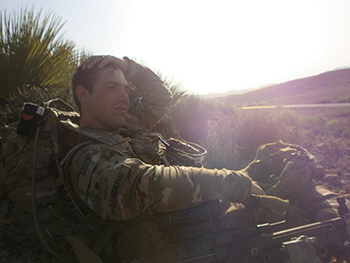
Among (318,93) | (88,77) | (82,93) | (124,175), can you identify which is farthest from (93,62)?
(318,93)

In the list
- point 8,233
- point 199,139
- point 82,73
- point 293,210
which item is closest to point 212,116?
point 199,139

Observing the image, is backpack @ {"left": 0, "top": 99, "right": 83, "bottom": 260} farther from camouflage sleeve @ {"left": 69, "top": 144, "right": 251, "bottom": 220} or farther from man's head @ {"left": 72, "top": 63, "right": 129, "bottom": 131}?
camouflage sleeve @ {"left": 69, "top": 144, "right": 251, "bottom": 220}

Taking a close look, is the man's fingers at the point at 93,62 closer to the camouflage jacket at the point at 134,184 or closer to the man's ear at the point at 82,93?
the man's ear at the point at 82,93

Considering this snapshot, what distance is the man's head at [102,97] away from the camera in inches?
90.7

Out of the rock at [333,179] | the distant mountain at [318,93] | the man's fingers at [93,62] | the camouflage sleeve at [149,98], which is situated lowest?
the distant mountain at [318,93]

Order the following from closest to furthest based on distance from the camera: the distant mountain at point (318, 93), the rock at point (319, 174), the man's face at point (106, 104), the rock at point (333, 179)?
the man's face at point (106, 104) < the rock at point (333, 179) < the rock at point (319, 174) < the distant mountain at point (318, 93)

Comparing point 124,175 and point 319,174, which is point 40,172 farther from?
point 319,174

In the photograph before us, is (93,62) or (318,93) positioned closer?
(93,62)

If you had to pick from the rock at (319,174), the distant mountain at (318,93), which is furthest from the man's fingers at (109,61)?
the distant mountain at (318,93)

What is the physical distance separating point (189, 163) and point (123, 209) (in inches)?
40.6

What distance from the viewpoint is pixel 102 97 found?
90.7 inches

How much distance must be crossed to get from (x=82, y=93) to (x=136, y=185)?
1.19 metres

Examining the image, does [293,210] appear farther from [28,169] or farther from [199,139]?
[199,139]

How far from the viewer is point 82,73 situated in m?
2.40
